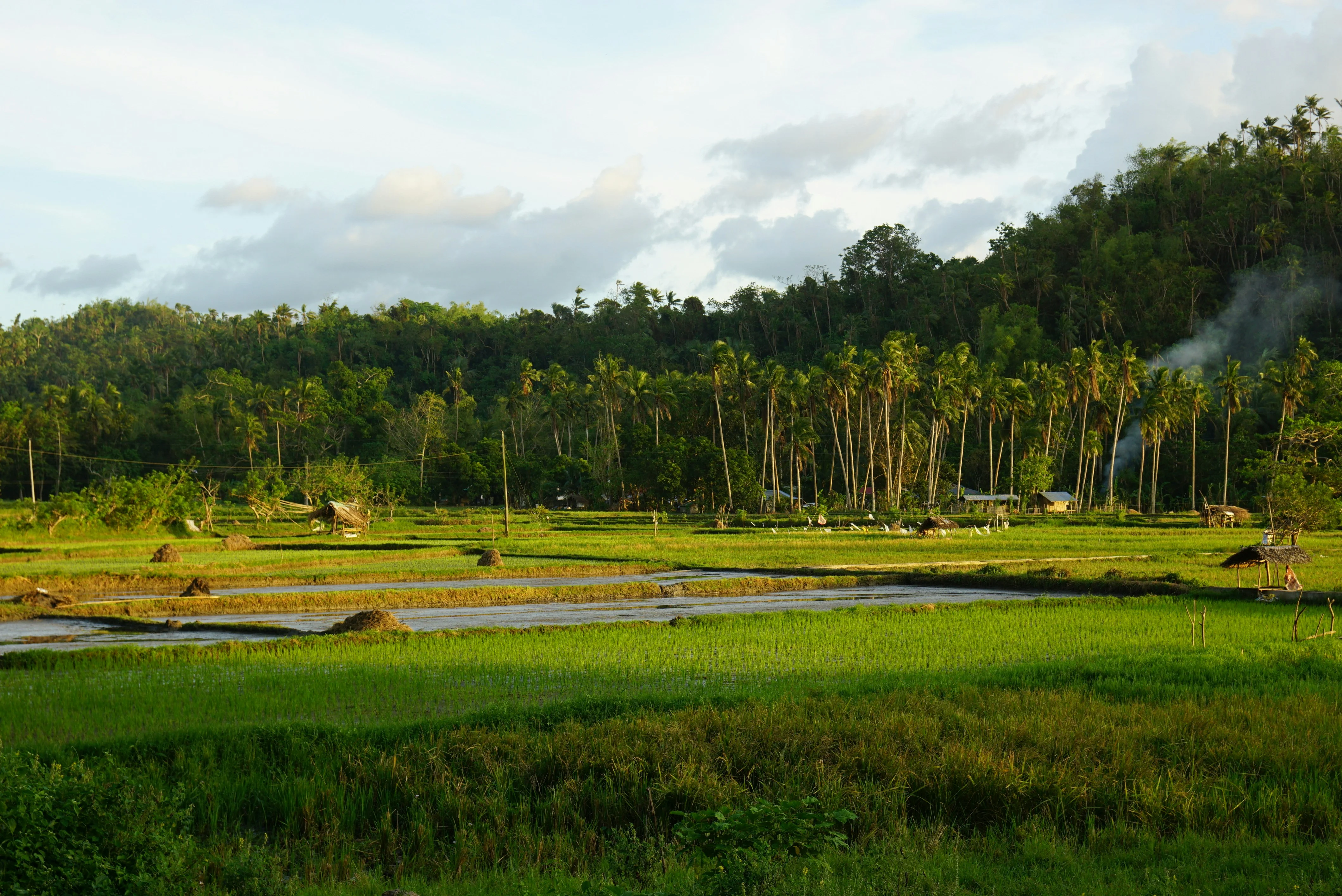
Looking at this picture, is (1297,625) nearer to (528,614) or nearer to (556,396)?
(528,614)

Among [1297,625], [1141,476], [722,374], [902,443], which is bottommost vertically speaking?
[1297,625]

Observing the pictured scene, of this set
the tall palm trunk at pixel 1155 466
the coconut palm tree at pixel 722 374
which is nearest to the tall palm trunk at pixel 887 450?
the coconut palm tree at pixel 722 374

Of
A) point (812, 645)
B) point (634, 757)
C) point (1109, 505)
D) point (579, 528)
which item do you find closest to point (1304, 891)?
point (634, 757)

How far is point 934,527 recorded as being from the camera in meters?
49.3

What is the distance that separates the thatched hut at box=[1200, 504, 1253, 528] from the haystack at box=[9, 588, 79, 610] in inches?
2013

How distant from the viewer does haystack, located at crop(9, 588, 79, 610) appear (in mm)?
21844

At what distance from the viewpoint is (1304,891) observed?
555cm

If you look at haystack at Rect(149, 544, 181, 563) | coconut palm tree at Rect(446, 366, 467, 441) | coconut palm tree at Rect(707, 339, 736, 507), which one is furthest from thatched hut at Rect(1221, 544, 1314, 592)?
coconut palm tree at Rect(446, 366, 467, 441)

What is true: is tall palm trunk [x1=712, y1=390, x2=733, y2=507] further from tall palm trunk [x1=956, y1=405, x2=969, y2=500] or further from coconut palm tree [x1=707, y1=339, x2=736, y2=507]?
tall palm trunk [x1=956, y1=405, x2=969, y2=500]

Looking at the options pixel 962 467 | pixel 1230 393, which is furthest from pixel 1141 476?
pixel 962 467

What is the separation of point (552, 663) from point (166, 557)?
23131 millimetres

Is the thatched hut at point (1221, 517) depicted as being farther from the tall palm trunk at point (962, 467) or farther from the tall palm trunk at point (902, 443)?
the tall palm trunk at point (902, 443)

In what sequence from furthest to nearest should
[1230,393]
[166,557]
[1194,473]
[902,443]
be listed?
[902,443] → [1194,473] → [1230,393] → [166,557]

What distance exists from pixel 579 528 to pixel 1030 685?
143ft
